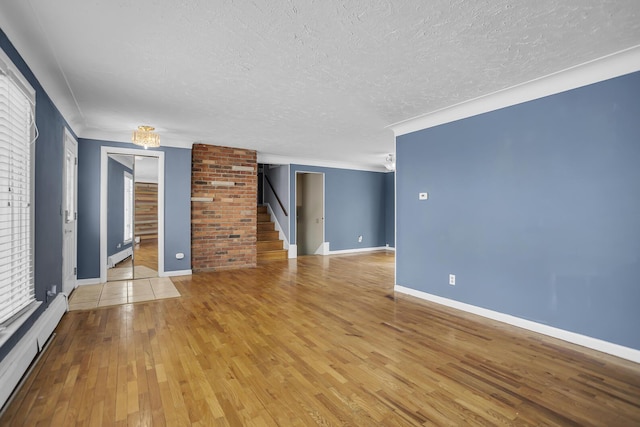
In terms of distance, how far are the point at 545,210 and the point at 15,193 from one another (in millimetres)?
4264

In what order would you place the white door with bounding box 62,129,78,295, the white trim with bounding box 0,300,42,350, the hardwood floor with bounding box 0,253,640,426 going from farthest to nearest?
the white door with bounding box 62,129,78,295, the white trim with bounding box 0,300,42,350, the hardwood floor with bounding box 0,253,640,426

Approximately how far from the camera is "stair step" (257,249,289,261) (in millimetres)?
7059

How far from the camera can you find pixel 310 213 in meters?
8.43

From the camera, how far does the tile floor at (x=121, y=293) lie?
12.7 feet

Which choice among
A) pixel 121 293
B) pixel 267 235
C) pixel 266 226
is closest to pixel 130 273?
pixel 121 293

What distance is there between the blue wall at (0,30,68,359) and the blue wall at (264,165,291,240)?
4.60 meters

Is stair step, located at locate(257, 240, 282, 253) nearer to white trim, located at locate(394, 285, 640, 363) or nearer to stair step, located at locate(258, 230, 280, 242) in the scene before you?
stair step, located at locate(258, 230, 280, 242)

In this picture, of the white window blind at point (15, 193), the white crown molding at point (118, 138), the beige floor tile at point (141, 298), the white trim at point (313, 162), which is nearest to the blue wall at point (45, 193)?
the white window blind at point (15, 193)

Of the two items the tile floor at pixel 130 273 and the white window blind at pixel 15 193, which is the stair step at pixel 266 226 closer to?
the tile floor at pixel 130 273

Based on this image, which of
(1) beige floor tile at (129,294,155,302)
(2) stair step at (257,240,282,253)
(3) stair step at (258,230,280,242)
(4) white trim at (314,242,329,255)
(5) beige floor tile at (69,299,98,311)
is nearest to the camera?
(5) beige floor tile at (69,299,98,311)

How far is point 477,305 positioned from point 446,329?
0.68 meters

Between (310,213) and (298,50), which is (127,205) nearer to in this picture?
(310,213)

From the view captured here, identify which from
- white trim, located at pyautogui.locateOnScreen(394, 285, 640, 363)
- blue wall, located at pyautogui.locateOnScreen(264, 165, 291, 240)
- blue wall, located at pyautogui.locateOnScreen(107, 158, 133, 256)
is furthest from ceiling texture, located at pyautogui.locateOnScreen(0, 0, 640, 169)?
blue wall, located at pyautogui.locateOnScreen(264, 165, 291, 240)

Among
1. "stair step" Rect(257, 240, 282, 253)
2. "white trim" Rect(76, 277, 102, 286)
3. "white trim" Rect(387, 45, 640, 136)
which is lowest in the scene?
"white trim" Rect(76, 277, 102, 286)
